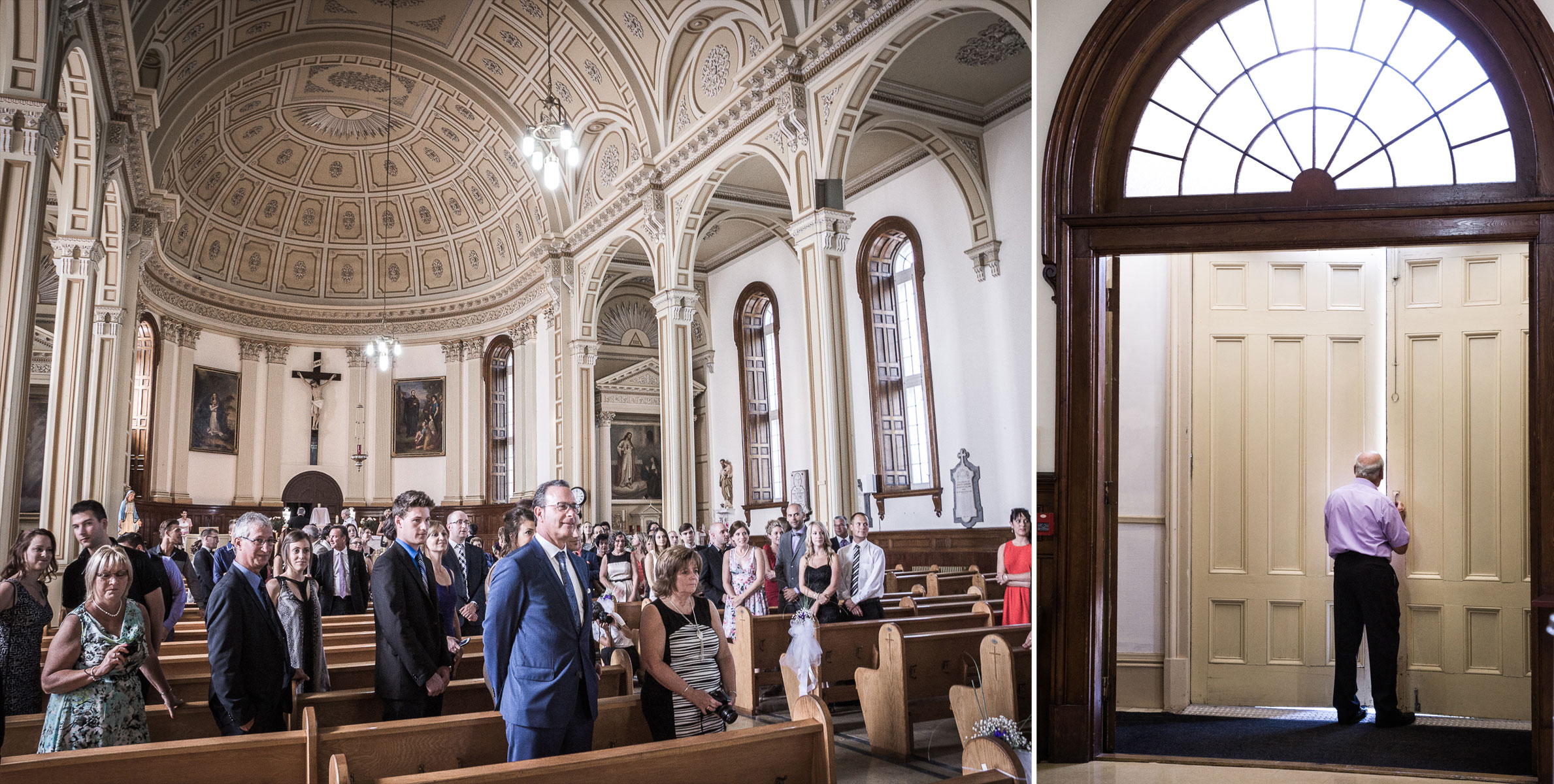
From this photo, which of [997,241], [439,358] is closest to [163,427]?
[439,358]

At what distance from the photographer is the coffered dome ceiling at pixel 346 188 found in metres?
19.0

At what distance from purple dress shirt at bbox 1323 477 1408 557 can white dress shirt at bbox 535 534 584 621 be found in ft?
15.1

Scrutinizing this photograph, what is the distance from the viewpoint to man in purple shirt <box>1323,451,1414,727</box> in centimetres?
600

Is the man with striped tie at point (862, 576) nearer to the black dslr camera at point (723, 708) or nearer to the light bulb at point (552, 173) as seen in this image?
the black dslr camera at point (723, 708)

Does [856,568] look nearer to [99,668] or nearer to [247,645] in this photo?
[247,645]

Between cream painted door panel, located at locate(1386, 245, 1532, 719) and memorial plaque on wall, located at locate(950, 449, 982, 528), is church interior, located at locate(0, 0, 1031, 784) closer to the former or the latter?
memorial plaque on wall, located at locate(950, 449, 982, 528)

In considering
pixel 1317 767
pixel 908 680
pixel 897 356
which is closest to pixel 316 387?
pixel 897 356

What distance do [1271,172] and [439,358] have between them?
21.2 meters

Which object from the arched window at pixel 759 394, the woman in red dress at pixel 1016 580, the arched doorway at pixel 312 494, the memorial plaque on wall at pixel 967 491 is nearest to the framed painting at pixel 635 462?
the arched window at pixel 759 394

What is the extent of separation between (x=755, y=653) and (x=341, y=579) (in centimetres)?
425

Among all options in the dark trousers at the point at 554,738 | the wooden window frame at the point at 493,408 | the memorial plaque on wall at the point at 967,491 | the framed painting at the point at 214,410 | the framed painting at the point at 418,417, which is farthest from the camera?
the framed painting at the point at 418,417

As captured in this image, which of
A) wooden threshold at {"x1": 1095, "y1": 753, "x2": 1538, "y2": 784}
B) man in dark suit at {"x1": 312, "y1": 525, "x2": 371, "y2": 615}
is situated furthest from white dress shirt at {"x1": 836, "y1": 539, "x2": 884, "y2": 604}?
man in dark suit at {"x1": 312, "y1": 525, "x2": 371, "y2": 615}

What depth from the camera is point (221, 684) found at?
3834 millimetres

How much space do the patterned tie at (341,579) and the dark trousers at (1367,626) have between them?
7672 millimetres
